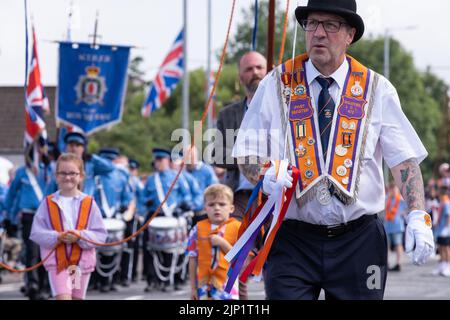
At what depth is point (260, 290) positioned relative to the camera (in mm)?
17281

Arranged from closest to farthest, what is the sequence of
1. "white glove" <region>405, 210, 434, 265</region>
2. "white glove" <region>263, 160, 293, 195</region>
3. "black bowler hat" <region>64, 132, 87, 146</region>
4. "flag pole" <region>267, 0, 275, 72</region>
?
1. "white glove" <region>405, 210, 434, 265</region>
2. "white glove" <region>263, 160, 293, 195</region>
3. "flag pole" <region>267, 0, 275, 72</region>
4. "black bowler hat" <region>64, 132, 87, 146</region>

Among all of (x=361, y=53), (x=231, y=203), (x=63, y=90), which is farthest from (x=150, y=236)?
(x=361, y=53)

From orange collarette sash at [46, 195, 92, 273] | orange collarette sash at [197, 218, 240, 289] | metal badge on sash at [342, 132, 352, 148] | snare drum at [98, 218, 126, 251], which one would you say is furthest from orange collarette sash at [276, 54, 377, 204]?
snare drum at [98, 218, 126, 251]

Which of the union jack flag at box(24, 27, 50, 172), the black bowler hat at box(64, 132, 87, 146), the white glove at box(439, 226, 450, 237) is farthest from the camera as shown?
the white glove at box(439, 226, 450, 237)

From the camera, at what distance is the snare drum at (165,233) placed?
18094 mm

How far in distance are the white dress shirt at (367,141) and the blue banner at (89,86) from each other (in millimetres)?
10894

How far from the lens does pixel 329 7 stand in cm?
667

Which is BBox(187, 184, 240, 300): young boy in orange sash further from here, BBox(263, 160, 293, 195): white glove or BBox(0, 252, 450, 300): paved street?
BBox(0, 252, 450, 300): paved street

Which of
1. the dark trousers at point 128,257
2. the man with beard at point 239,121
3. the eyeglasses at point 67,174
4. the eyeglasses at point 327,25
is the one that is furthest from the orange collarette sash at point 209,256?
the dark trousers at point 128,257

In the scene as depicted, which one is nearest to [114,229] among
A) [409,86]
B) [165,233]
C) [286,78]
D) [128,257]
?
[165,233]

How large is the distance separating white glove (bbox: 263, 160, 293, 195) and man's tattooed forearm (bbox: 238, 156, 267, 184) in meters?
0.19

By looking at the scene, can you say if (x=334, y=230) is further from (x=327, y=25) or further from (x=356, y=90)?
(x=327, y=25)

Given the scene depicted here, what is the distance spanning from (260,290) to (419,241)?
11169 mm

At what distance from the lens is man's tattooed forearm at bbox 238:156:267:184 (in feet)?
21.7
